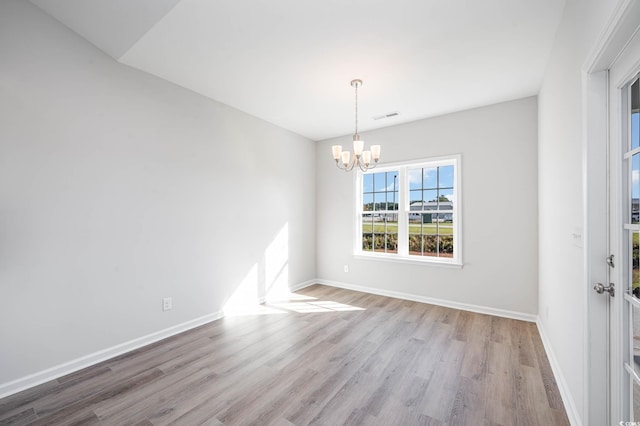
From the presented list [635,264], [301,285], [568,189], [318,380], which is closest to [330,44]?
[568,189]

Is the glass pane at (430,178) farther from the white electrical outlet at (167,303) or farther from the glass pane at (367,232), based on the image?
the white electrical outlet at (167,303)

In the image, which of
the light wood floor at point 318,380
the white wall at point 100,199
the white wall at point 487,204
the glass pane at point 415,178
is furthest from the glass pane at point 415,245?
the white wall at point 100,199

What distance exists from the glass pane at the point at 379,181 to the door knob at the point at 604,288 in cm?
349

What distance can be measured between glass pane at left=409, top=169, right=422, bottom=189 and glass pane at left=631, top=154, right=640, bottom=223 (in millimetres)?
3163

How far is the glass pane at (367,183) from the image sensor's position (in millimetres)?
4988

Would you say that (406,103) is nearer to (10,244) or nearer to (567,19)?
(567,19)

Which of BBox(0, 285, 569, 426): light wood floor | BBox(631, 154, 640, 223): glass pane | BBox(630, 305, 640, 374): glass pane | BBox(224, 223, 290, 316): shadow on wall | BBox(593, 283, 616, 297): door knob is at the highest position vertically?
BBox(631, 154, 640, 223): glass pane

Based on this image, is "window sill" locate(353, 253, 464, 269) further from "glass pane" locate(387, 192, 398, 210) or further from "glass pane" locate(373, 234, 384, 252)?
"glass pane" locate(387, 192, 398, 210)

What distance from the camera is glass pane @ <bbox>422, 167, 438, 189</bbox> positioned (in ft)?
14.1

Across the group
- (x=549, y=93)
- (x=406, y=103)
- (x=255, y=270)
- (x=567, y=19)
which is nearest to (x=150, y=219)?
(x=255, y=270)

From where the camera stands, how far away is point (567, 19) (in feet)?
6.44

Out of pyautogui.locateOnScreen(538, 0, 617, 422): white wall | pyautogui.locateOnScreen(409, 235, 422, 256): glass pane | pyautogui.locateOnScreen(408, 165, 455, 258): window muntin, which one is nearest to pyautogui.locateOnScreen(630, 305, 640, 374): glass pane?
pyautogui.locateOnScreen(538, 0, 617, 422): white wall

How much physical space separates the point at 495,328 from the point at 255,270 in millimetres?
3290

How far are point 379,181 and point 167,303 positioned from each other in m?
3.70
